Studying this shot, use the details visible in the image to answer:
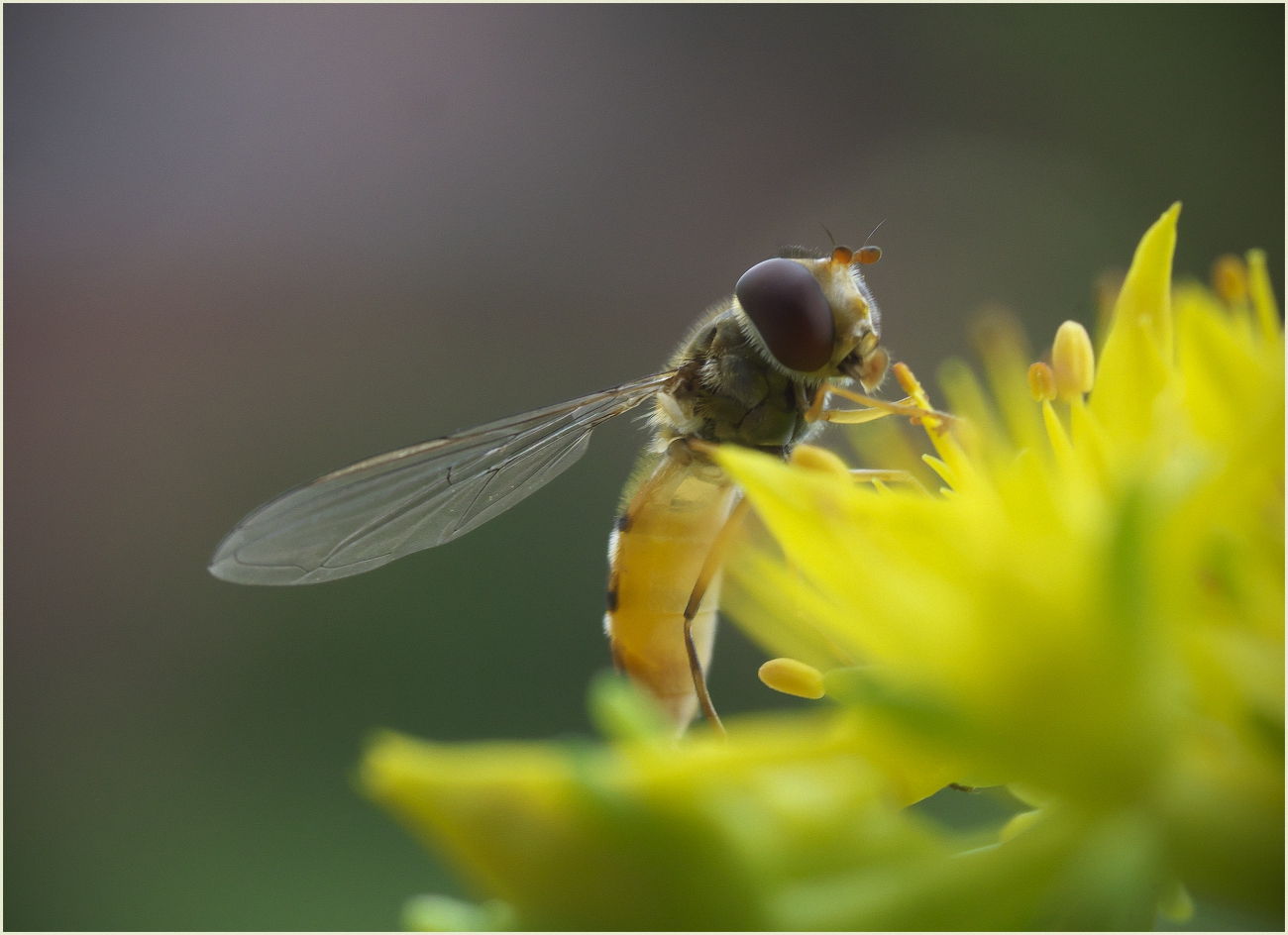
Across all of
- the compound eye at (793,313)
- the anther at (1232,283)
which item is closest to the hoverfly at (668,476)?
the compound eye at (793,313)

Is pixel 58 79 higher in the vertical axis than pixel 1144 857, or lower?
higher

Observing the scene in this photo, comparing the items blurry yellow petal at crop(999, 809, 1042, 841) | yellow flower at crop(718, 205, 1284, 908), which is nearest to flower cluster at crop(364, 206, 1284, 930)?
yellow flower at crop(718, 205, 1284, 908)

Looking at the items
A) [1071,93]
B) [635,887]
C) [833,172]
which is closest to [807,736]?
[635,887]

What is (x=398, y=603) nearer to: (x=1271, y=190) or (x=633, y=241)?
(x=633, y=241)

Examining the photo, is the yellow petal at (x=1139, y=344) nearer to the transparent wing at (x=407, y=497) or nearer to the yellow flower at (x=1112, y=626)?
the yellow flower at (x=1112, y=626)

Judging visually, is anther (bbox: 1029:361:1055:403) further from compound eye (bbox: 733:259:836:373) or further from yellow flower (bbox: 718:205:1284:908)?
compound eye (bbox: 733:259:836:373)

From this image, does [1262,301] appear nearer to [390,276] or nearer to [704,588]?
[704,588]

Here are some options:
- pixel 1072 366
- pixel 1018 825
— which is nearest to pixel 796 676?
pixel 1018 825
